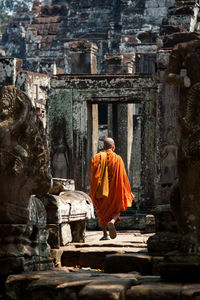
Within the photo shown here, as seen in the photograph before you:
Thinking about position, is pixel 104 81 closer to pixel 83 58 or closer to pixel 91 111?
pixel 91 111

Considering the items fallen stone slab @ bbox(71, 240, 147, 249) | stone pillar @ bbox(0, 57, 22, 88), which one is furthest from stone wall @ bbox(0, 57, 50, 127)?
fallen stone slab @ bbox(71, 240, 147, 249)

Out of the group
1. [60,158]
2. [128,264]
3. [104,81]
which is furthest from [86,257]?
[104,81]

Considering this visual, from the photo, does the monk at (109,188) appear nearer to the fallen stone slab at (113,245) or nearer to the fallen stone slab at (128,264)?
the fallen stone slab at (113,245)

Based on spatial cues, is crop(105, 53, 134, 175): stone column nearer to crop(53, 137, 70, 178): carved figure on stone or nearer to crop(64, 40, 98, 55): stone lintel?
crop(64, 40, 98, 55): stone lintel

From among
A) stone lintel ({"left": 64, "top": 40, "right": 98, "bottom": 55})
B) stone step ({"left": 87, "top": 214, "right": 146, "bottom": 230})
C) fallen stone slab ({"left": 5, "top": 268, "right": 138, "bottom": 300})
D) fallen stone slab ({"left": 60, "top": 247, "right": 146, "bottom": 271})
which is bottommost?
stone step ({"left": 87, "top": 214, "right": 146, "bottom": 230})

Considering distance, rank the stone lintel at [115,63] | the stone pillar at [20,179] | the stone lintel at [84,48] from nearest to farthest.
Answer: the stone pillar at [20,179], the stone lintel at [84,48], the stone lintel at [115,63]

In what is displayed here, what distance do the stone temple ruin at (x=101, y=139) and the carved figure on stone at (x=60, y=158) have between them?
0.07 feet

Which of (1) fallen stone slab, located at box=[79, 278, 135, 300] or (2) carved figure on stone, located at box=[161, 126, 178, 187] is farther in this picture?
(2) carved figure on stone, located at box=[161, 126, 178, 187]

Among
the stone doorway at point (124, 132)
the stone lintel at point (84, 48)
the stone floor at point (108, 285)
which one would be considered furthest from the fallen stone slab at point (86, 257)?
the stone lintel at point (84, 48)

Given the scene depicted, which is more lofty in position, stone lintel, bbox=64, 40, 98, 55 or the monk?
stone lintel, bbox=64, 40, 98, 55

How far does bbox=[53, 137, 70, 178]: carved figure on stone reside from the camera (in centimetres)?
1527

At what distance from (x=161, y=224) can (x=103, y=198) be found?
11.8ft

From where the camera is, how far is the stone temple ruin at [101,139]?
595 centimetres

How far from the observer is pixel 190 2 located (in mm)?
20703
